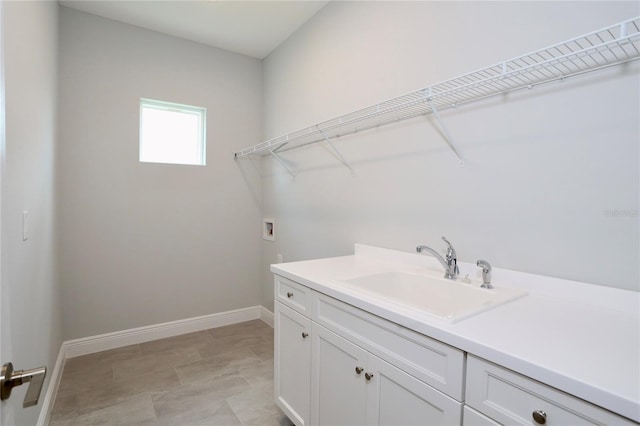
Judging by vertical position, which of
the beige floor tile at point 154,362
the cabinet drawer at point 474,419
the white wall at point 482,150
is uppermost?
the white wall at point 482,150

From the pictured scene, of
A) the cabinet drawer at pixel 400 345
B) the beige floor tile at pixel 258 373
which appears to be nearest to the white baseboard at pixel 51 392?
the beige floor tile at pixel 258 373

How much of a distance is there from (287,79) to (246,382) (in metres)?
2.53

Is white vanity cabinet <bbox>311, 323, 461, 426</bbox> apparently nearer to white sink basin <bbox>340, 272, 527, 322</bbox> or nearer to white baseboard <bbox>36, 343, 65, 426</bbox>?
white sink basin <bbox>340, 272, 527, 322</bbox>

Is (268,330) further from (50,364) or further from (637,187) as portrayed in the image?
(637,187)

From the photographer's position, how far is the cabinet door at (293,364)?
4.97ft

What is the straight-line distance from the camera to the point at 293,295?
5.31 feet

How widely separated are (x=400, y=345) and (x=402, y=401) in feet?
0.60

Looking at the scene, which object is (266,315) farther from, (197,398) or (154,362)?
(197,398)

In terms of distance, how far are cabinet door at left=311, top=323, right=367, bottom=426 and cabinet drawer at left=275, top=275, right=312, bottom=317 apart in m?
0.11

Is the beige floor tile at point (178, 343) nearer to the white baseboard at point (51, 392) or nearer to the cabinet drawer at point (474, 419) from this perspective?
the white baseboard at point (51, 392)

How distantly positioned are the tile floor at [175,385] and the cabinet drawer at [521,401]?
1347 mm

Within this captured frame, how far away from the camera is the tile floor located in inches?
72.6

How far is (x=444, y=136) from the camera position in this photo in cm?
159

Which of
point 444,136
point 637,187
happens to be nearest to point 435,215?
point 444,136
